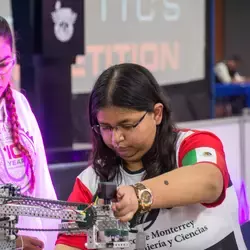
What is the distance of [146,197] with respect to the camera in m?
1.52

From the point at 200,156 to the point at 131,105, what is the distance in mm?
206

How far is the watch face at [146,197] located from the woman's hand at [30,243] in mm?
532

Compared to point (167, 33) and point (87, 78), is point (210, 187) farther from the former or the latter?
point (167, 33)

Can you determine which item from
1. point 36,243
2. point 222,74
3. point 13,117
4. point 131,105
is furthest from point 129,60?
point 131,105

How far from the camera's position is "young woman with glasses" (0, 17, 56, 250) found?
2082 mm

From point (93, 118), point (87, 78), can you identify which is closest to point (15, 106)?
point (93, 118)

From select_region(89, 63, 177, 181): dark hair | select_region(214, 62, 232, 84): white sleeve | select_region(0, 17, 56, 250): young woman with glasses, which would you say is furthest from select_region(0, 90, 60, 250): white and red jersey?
select_region(214, 62, 232, 84): white sleeve

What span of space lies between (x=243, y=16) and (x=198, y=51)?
6186 millimetres

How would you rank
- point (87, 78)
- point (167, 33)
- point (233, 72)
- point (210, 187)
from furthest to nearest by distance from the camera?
point (233, 72), point (167, 33), point (87, 78), point (210, 187)

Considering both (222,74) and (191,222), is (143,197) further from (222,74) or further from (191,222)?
(222,74)

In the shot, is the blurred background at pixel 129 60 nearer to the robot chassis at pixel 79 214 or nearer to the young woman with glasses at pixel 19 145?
the young woman with glasses at pixel 19 145

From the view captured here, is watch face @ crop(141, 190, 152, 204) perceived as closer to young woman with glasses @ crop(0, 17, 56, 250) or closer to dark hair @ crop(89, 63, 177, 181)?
dark hair @ crop(89, 63, 177, 181)

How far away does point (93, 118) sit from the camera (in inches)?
69.5

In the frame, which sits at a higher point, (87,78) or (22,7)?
(22,7)
